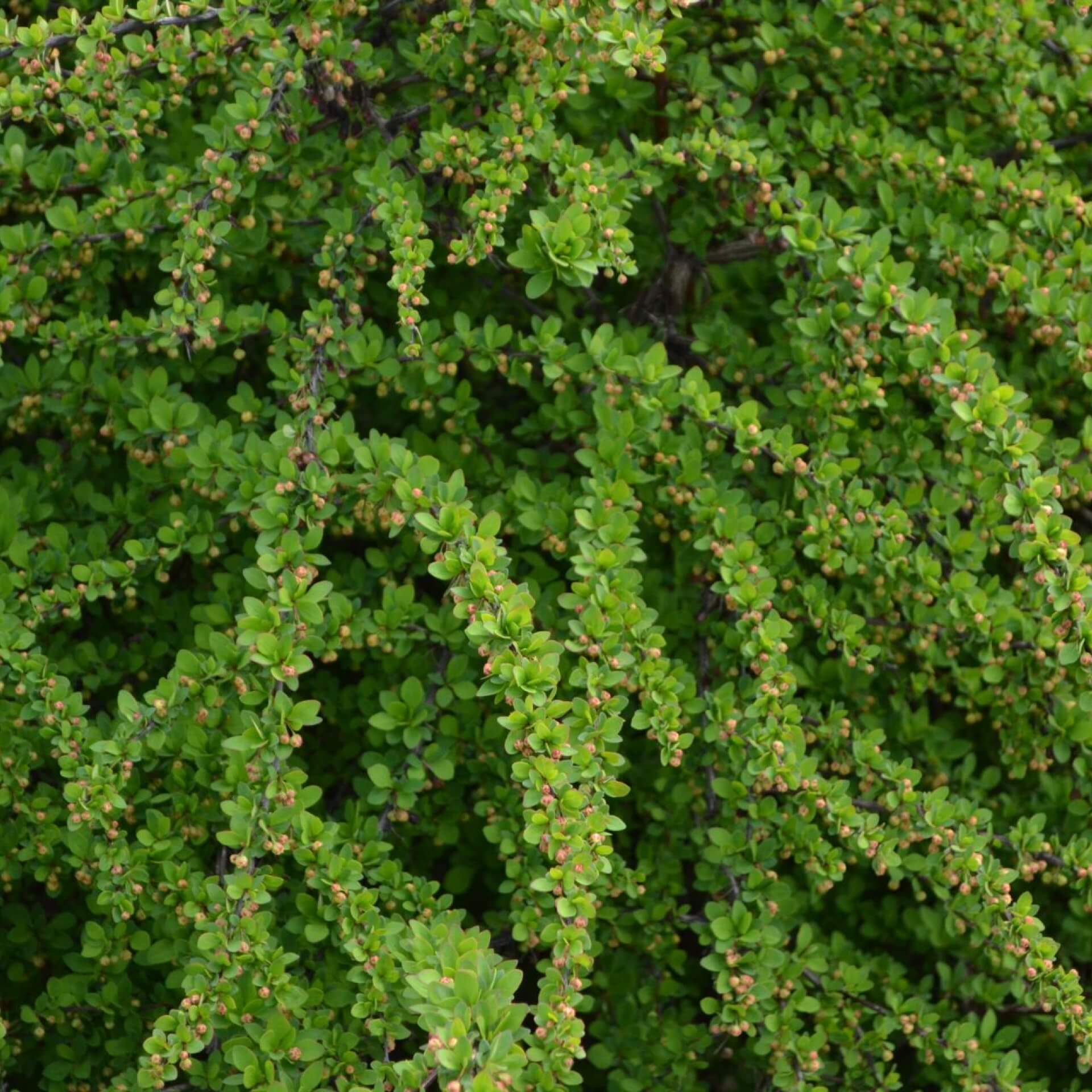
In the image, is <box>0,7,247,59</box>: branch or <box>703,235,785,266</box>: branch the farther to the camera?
<box>703,235,785,266</box>: branch

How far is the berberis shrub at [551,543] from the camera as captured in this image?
2309mm

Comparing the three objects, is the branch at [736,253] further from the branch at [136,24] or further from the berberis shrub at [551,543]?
the branch at [136,24]

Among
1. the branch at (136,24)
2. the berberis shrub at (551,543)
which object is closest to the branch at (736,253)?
the berberis shrub at (551,543)

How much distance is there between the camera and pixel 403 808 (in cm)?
255

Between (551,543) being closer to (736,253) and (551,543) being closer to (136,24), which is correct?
(736,253)

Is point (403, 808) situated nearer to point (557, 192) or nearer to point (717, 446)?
point (717, 446)

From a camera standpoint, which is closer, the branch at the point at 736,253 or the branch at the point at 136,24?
the branch at the point at 136,24

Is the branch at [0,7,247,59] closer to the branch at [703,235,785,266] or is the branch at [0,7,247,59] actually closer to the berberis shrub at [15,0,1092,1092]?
the berberis shrub at [15,0,1092,1092]

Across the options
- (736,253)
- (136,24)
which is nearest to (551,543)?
(736,253)

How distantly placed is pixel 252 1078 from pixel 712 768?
99 centimetres

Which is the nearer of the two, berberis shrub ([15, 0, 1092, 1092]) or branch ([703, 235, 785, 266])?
berberis shrub ([15, 0, 1092, 1092])

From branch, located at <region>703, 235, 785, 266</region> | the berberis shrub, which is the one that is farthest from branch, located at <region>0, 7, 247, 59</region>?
branch, located at <region>703, 235, 785, 266</region>

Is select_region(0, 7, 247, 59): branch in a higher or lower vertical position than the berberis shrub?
higher

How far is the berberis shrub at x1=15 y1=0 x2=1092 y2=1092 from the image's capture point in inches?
90.9
